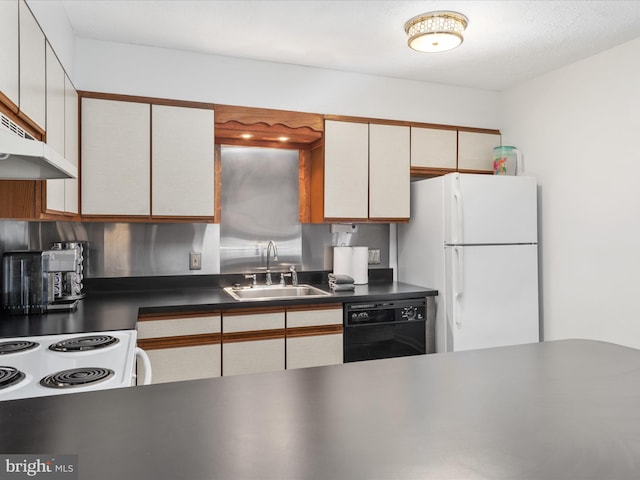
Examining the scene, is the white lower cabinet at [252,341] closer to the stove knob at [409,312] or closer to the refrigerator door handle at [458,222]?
the stove knob at [409,312]

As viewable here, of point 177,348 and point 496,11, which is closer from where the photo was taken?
point 496,11

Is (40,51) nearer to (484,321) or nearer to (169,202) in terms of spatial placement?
(169,202)

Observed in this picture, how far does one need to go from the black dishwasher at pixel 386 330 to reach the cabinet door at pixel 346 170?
699mm

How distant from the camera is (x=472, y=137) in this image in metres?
3.65

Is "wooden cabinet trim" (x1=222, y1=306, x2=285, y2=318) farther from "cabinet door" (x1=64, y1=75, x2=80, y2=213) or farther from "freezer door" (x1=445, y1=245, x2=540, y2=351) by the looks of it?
"freezer door" (x1=445, y1=245, x2=540, y2=351)

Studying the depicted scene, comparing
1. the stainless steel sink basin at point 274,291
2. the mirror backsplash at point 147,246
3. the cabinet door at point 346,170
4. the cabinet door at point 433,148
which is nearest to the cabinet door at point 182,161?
the mirror backsplash at point 147,246

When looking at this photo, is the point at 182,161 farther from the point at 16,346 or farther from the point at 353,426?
the point at 353,426

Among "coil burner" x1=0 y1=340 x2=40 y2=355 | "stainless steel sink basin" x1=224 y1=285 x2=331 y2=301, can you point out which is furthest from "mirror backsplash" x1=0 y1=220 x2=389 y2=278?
"coil burner" x1=0 y1=340 x2=40 y2=355

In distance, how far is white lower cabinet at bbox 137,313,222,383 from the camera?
252 centimetres

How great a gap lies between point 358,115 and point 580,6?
58.4 inches

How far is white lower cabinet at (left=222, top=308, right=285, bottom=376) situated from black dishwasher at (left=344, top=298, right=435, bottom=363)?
17.4 inches

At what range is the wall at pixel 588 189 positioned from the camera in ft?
9.00

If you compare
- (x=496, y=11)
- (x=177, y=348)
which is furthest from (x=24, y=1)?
(x=496, y=11)

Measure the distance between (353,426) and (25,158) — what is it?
1166mm
